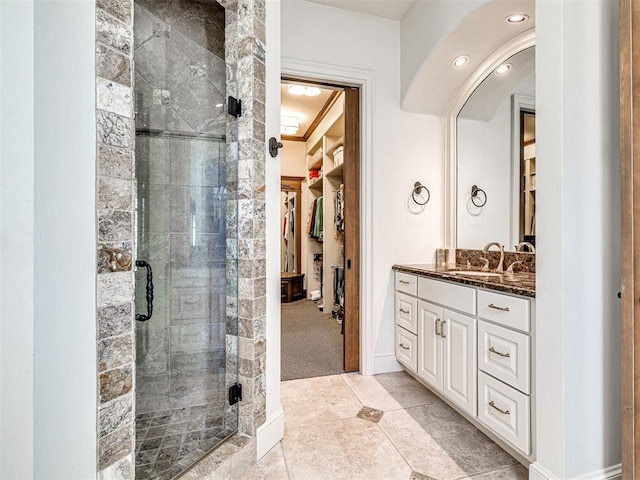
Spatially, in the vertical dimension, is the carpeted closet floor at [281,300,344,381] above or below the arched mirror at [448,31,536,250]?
below

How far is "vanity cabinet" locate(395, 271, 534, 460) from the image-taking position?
142 cm

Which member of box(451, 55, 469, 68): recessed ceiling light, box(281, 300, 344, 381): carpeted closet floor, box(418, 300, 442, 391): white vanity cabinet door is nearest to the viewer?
box(418, 300, 442, 391): white vanity cabinet door

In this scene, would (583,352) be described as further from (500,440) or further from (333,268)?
(333,268)

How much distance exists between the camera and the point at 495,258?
229cm

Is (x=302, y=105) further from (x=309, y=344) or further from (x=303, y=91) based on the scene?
(x=309, y=344)

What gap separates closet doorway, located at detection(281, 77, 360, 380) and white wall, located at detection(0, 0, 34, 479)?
194 centimetres

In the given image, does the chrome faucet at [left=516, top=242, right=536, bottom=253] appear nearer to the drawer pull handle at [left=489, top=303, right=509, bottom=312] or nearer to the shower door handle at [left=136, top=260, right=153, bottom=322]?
the drawer pull handle at [left=489, top=303, right=509, bottom=312]

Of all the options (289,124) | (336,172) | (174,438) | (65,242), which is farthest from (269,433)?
(289,124)

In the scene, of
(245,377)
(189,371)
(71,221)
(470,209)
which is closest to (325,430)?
(245,377)

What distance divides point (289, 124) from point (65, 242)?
170 inches

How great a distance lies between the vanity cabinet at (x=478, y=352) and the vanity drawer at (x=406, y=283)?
0.01 meters

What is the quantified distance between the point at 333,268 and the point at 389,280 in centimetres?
187

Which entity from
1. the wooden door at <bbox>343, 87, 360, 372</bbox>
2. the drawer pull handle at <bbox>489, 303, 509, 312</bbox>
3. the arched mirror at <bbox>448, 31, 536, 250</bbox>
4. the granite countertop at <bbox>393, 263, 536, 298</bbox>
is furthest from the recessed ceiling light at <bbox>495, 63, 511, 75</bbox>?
the drawer pull handle at <bbox>489, 303, 509, 312</bbox>

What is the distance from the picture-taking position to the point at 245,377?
1.50 m
